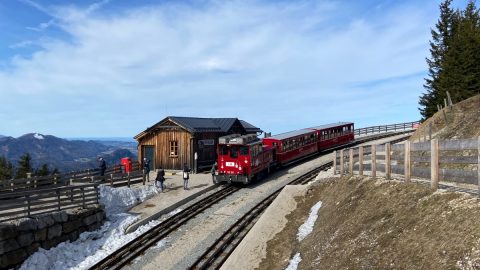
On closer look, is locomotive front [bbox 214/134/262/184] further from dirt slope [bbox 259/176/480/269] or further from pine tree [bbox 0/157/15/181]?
pine tree [bbox 0/157/15/181]

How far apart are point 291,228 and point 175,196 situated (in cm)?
1181

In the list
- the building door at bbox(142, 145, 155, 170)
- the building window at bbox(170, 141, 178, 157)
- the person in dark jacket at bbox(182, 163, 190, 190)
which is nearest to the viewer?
Result: the person in dark jacket at bbox(182, 163, 190, 190)

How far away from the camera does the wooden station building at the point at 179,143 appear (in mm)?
36125

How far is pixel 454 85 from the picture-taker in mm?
39438

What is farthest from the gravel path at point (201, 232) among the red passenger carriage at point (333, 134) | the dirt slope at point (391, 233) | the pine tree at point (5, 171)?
the pine tree at point (5, 171)

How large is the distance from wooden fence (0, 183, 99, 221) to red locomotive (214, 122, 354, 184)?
383 inches

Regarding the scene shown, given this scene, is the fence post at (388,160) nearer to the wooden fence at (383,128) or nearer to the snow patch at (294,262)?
the snow patch at (294,262)

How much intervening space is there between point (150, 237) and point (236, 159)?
1135cm

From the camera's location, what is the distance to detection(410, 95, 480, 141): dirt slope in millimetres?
23306

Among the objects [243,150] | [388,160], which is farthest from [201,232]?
[243,150]

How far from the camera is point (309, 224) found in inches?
617

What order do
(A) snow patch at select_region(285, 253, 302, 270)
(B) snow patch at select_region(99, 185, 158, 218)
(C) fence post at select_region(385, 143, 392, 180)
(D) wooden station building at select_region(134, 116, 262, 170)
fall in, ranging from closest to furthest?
(A) snow patch at select_region(285, 253, 302, 270), (C) fence post at select_region(385, 143, 392, 180), (B) snow patch at select_region(99, 185, 158, 218), (D) wooden station building at select_region(134, 116, 262, 170)

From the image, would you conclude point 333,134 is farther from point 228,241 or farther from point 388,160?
point 388,160

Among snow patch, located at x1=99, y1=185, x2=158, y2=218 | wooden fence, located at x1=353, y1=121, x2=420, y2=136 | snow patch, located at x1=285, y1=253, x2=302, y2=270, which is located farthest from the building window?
wooden fence, located at x1=353, y1=121, x2=420, y2=136
